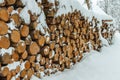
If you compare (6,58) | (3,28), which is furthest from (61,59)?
(3,28)

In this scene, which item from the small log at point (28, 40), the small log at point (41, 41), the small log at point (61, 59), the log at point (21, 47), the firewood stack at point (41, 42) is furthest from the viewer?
the small log at point (61, 59)

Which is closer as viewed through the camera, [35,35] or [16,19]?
[16,19]

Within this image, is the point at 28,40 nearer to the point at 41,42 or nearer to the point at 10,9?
the point at 41,42

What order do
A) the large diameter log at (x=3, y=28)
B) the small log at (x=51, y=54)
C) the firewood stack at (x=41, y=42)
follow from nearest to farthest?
the large diameter log at (x=3, y=28) < the firewood stack at (x=41, y=42) < the small log at (x=51, y=54)

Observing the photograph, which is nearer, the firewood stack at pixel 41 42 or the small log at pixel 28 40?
the firewood stack at pixel 41 42

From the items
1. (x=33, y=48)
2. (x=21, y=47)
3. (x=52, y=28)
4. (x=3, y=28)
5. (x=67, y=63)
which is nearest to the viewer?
(x=3, y=28)

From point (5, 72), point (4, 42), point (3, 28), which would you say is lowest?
point (5, 72)

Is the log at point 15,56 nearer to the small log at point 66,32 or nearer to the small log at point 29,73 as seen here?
the small log at point 29,73

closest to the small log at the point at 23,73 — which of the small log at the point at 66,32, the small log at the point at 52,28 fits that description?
the small log at the point at 52,28
